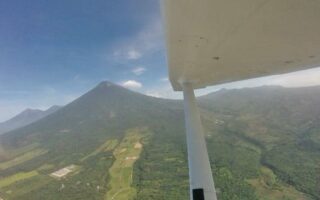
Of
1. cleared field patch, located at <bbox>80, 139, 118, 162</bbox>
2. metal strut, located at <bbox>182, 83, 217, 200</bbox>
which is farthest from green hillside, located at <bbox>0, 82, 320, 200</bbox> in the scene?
metal strut, located at <bbox>182, 83, 217, 200</bbox>

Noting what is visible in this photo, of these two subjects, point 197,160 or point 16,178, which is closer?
point 197,160

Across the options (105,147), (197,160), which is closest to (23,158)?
(105,147)

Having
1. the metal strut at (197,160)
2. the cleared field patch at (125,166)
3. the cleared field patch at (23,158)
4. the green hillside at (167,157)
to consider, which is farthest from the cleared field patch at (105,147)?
the metal strut at (197,160)

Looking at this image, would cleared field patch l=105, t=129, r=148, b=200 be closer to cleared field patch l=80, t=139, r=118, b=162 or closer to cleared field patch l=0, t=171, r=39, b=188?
cleared field patch l=80, t=139, r=118, b=162

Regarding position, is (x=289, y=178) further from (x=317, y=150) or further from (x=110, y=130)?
(x=110, y=130)

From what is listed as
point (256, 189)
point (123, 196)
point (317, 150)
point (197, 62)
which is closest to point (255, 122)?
point (317, 150)

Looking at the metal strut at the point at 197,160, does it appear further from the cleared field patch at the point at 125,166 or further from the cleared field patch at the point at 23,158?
the cleared field patch at the point at 23,158

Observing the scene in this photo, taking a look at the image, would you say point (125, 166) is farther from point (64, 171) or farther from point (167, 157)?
point (64, 171)
